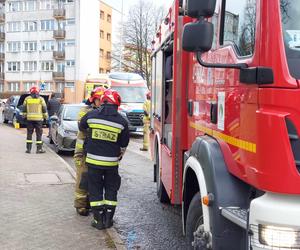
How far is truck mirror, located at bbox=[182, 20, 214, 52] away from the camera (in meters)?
2.98

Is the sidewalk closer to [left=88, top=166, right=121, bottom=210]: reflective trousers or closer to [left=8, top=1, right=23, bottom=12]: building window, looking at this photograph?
[left=88, top=166, right=121, bottom=210]: reflective trousers

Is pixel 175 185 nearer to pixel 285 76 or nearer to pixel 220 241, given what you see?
pixel 220 241

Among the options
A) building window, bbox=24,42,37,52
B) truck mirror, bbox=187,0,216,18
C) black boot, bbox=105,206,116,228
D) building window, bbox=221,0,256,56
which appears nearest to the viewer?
truck mirror, bbox=187,0,216,18

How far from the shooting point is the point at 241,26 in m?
3.29

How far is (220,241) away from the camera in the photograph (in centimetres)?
321

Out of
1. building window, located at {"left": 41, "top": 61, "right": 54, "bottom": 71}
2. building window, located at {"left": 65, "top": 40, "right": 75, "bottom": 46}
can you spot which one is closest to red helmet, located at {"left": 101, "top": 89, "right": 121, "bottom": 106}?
building window, located at {"left": 65, "top": 40, "right": 75, "bottom": 46}

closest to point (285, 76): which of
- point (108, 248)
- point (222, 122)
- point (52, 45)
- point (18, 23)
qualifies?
point (222, 122)

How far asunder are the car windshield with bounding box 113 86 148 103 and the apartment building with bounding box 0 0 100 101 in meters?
44.8

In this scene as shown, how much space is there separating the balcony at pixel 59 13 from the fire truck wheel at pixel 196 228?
6714 cm

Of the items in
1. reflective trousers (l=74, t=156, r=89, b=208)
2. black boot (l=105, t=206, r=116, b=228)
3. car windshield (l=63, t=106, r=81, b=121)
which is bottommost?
black boot (l=105, t=206, r=116, b=228)

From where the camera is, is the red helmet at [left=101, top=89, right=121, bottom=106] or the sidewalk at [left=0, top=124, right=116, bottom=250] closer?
the sidewalk at [left=0, top=124, right=116, bottom=250]

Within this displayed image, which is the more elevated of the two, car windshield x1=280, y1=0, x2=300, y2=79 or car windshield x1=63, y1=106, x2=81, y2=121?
car windshield x1=280, y1=0, x2=300, y2=79

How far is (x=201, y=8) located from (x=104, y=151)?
3.31m

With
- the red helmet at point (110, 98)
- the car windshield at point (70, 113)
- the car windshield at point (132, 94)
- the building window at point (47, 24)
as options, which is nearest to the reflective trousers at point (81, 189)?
Answer: the red helmet at point (110, 98)
